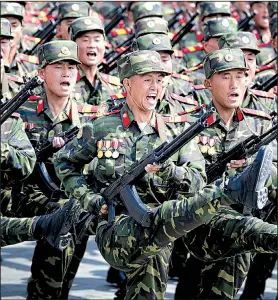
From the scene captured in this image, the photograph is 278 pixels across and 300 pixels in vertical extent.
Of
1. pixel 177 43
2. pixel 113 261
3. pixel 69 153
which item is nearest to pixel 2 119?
pixel 69 153

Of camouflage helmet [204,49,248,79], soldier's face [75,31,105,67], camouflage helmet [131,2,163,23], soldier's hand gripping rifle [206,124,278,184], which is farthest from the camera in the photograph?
camouflage helmet [131,2,163,23]

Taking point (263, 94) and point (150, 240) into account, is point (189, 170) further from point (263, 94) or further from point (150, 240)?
point (263, 94)

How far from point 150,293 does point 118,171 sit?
105cm

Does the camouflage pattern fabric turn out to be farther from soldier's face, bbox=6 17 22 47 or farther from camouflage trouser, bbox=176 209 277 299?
camouflage trouser, bbox=176 209 277 299

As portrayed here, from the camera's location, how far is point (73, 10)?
54.6 feet

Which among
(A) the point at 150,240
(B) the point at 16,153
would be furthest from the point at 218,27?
(A) the point at 150,240

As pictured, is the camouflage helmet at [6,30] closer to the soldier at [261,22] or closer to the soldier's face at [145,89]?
the soldier's face at [145,89]

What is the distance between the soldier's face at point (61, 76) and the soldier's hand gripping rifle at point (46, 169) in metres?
0.41

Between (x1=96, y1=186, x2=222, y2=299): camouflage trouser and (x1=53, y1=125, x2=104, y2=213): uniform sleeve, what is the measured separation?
38cm

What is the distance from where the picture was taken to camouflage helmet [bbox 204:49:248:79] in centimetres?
1263

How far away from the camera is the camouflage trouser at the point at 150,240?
1095cm

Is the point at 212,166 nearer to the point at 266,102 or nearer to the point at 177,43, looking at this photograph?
the point at 266,102

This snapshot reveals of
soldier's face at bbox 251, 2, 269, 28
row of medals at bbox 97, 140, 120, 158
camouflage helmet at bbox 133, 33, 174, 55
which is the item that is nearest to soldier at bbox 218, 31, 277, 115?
camouflage helmet at bbox 133, 33, 174, 55

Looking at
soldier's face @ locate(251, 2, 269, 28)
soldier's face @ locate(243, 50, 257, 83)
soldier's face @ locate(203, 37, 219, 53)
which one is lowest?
soldier's face @ locate(243, 50, 257, 83)
